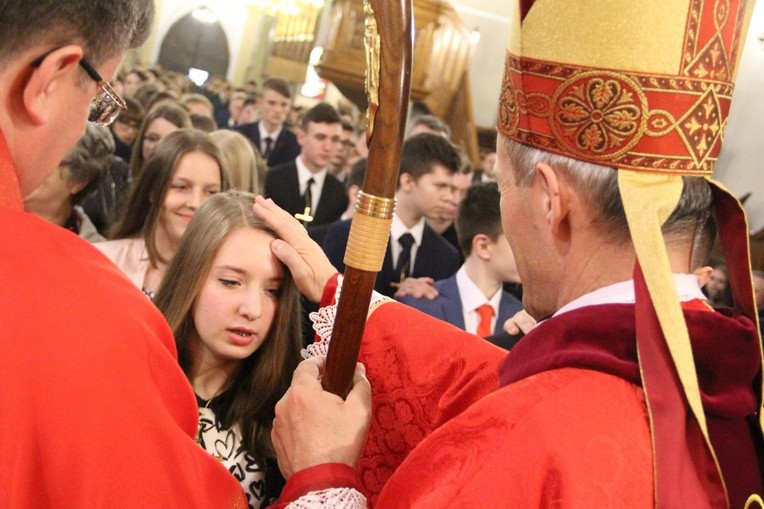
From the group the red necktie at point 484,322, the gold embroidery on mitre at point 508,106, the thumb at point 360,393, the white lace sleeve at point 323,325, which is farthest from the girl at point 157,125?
the gold embroidery on mitre at point 508,106

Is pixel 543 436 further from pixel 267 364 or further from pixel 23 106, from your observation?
pixel 267 364

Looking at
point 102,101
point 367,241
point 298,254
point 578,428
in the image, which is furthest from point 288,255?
point 578,428

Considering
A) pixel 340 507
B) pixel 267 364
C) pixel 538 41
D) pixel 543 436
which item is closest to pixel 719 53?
pixel 538 41

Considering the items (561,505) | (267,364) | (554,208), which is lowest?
(267,364)

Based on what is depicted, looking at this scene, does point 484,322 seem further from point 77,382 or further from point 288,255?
point 77,382

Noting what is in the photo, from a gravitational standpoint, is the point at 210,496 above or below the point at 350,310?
below

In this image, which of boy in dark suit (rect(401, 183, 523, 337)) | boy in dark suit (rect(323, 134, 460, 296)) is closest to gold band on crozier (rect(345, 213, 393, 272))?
boy in dark suit (rect(401, 183, 523, 337))

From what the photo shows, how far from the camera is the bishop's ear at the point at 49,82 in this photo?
1.34 meters

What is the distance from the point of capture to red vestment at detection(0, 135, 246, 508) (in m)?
1.25

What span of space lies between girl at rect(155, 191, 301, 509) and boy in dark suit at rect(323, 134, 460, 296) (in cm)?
227

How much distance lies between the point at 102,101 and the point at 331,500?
2.64 ft

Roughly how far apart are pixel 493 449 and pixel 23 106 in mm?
857

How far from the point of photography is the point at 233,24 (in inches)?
1072

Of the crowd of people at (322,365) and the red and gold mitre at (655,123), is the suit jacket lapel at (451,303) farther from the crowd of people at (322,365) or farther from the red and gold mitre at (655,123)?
the red and gold mitre at (655,123)
